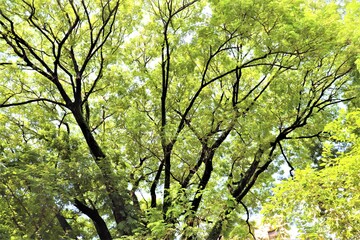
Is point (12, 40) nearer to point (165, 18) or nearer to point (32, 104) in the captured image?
point (32, 104)

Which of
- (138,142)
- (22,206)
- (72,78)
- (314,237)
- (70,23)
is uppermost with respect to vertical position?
(70,23)

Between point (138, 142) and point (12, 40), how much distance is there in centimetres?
370

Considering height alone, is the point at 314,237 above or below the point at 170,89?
below

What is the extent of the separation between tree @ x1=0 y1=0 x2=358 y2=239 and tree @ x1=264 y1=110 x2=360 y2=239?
1.72 m

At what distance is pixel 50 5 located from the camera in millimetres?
8070

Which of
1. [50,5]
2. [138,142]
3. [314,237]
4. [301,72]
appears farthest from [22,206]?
[301,72]

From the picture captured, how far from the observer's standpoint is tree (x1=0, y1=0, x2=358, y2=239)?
739 cm

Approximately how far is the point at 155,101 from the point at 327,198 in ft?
19.2

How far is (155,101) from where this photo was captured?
948 centimetres

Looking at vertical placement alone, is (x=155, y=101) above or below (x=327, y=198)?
above

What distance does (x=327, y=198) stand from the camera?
430 centimetres

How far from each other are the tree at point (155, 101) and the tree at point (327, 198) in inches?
67.8

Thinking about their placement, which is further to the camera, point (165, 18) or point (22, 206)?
point (165, 18)

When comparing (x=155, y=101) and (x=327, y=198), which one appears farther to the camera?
(x=155, y=101)
